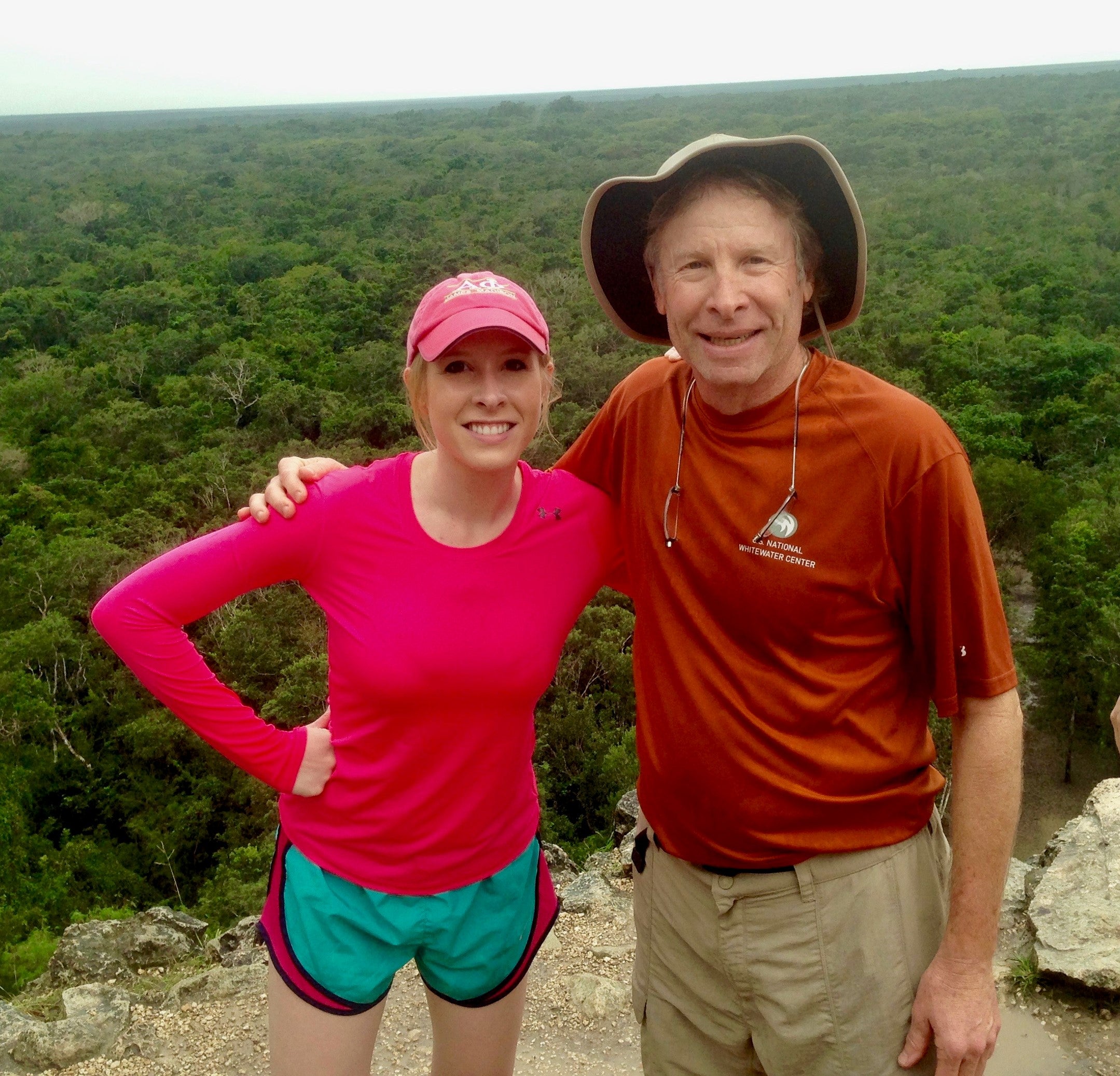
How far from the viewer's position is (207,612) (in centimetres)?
230

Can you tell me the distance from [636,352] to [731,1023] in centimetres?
2753

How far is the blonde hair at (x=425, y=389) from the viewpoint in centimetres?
246

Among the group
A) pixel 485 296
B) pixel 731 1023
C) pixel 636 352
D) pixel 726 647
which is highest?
pixel 485 296

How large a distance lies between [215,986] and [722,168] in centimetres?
499

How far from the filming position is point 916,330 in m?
30.8

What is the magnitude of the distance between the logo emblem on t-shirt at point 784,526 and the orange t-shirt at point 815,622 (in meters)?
0.01

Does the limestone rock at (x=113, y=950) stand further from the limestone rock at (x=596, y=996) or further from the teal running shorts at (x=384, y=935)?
the teal running shorts at (x=384, y=935)

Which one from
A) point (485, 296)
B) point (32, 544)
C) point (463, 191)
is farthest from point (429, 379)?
point (463, 191)

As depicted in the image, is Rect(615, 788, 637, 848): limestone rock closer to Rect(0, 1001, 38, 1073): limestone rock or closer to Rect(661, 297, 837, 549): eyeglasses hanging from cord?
Rect(0, 1001, 38, 1073): limestone rock

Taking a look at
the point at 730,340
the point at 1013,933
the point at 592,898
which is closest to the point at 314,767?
the point at 730,340

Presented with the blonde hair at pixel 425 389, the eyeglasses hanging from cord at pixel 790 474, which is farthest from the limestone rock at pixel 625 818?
the eyeglasses hanging from cord at pixel 790 474

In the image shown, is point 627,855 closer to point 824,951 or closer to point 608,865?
point 608,865

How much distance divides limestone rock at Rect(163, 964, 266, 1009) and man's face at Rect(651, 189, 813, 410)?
15.1 feet

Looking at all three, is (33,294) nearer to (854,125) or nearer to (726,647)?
(726,647)
